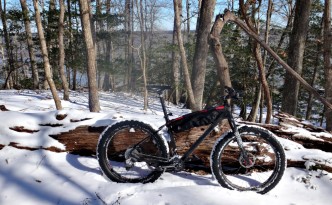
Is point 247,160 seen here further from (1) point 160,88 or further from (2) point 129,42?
(2) point 129,42

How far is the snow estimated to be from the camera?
3283mm

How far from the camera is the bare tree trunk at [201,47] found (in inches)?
311

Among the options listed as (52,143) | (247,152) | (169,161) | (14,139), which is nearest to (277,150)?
(247,152)

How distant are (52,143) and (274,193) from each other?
3.34 m

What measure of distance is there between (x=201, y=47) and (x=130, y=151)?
5.33m

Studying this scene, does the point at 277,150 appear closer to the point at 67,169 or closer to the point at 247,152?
the point at 247,152

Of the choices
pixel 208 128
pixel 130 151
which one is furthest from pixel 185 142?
pixel 130 151

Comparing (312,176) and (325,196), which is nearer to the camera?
(325,196)

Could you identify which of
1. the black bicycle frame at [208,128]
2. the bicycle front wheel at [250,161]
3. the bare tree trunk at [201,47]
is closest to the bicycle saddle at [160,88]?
the black bicycle frame at [208,128]

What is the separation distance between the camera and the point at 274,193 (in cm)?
361

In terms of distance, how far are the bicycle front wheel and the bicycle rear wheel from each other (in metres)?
0.80

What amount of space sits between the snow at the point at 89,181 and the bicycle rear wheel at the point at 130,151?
141 mm

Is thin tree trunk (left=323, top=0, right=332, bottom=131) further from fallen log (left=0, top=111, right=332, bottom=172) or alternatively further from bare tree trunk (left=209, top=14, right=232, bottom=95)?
bare tree trunk (left=209, top=14, right=232, bottom=95)

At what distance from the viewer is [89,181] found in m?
3.63
